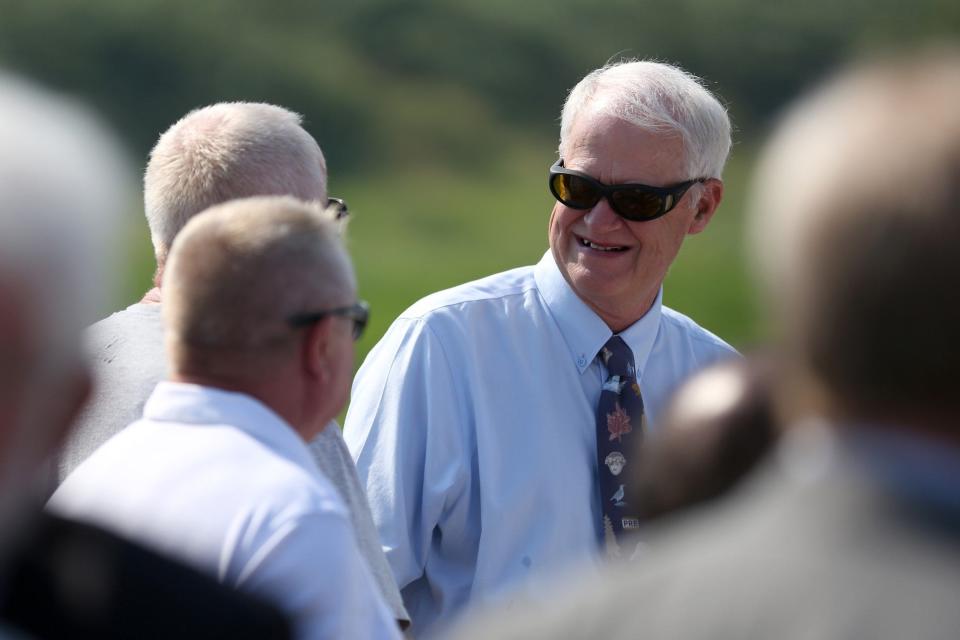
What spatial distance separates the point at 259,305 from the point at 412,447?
1391mm

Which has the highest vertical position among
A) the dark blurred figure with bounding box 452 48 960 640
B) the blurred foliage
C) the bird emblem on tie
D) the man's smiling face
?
the dark blurred figure with bounding box 452 48 960 640

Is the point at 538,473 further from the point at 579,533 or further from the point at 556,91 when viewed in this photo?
the point at 556,91

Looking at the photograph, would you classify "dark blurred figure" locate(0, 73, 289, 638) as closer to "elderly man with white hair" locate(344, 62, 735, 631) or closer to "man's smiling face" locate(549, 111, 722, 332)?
"elderly man with white hair" locate(344, 62, 735, 631)

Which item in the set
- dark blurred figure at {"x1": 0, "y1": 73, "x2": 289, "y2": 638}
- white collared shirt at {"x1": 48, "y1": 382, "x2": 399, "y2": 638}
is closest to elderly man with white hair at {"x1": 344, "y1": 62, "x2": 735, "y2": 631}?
white collared shirt at {"x1": 48, "y1": 382, "x2": 399, "y2": 638}

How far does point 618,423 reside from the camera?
12.6 ft

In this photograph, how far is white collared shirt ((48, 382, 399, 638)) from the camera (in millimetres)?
2137

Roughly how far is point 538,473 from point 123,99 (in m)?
34.9

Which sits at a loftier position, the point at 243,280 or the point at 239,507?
the point at 243,280

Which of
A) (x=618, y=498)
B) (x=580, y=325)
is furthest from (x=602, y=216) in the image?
(x=618, y=498)

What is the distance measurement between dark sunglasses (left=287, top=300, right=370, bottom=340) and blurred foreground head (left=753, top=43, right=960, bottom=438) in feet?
3.65

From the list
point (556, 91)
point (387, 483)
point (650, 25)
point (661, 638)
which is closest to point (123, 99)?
point (556, 91)

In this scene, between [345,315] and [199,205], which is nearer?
[345,315]

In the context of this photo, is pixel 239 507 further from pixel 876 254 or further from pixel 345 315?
pixel 876 254

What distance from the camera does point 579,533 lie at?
3695 mm
